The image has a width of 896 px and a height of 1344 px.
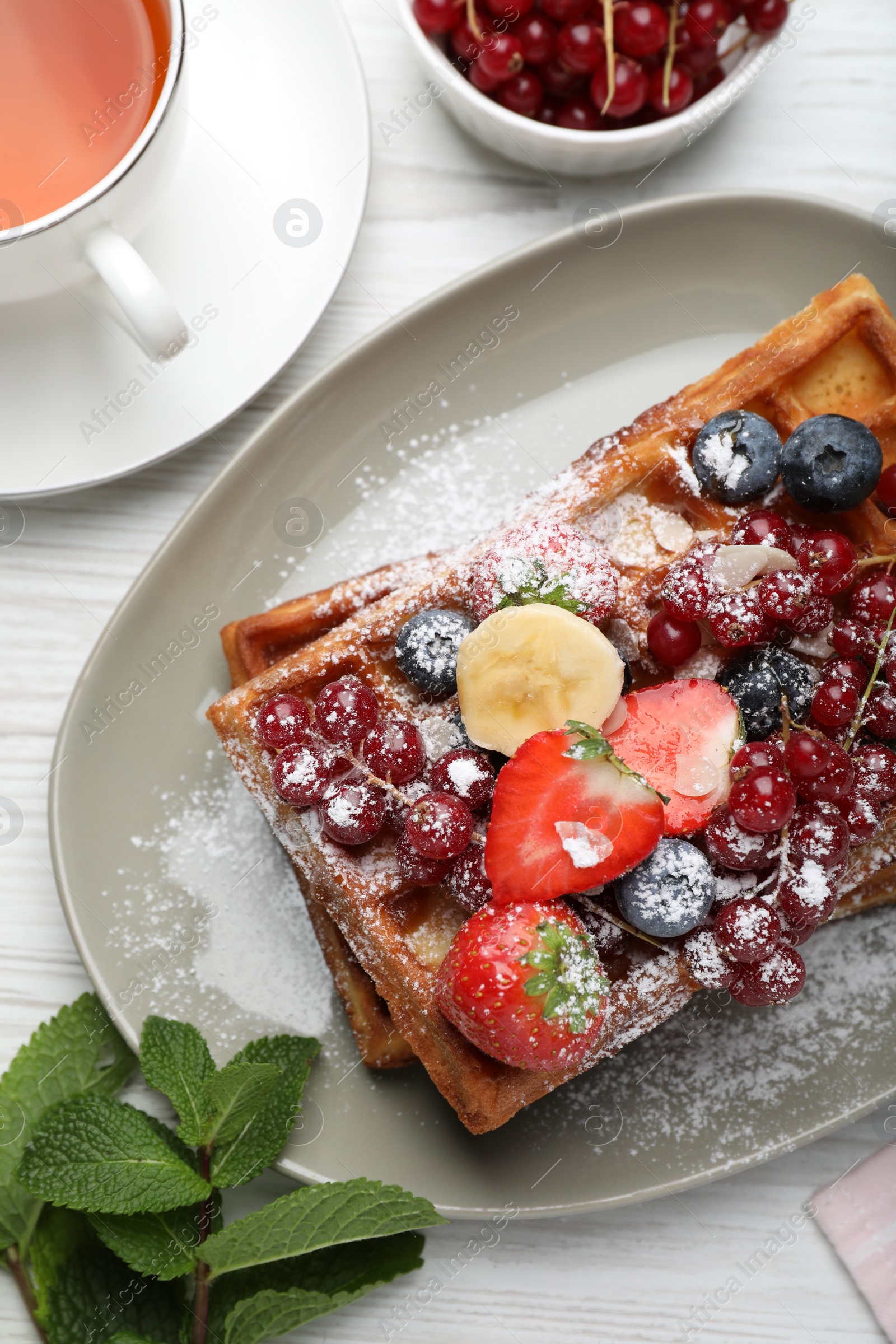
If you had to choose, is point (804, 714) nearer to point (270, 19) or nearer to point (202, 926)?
point (202, 926)

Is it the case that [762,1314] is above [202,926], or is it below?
below

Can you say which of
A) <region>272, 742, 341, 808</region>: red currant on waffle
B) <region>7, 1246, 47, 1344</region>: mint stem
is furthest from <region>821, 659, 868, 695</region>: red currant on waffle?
<region>7, 1246, 47, 1344</region>: mint stem

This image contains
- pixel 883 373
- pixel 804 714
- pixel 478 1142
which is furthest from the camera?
pixel 478 1142

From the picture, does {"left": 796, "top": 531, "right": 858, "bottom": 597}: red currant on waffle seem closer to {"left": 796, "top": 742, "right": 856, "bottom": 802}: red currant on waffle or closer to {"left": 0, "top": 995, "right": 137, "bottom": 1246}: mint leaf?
{"left": 796, "top": 742, "right": 856, "bottom": 802}: red currant on waffle

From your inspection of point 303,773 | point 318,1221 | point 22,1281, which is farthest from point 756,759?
point 22,1281

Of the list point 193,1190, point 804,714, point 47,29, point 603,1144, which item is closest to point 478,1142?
point 603,1144

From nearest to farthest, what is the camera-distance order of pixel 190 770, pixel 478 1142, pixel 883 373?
pixel 883 373 → pixel 478 1142 → pixel 190 770

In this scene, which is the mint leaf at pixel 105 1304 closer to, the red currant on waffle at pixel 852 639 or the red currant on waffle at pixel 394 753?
the red currant on waffle at pixel 394 753
